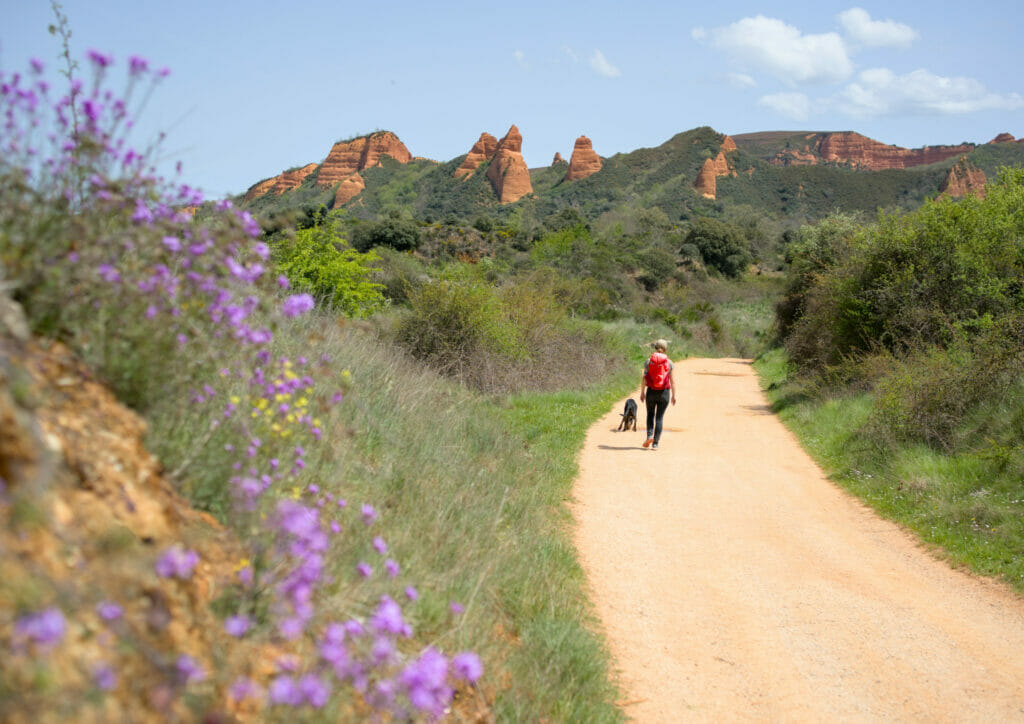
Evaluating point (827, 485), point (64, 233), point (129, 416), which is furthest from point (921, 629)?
point (64, 233)

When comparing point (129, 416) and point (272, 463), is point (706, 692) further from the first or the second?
point (129, 416)

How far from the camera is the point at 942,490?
9.22 meters

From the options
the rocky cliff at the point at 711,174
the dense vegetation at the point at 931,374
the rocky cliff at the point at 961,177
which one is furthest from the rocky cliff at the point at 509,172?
the dense vegetation at the point at 931,374

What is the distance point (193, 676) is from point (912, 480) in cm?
1004

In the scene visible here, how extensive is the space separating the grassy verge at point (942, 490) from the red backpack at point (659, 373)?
2.86 metres

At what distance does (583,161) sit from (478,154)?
1918 cm

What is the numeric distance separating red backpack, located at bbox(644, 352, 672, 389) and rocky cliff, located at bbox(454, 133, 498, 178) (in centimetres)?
10510

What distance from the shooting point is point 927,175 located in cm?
10044

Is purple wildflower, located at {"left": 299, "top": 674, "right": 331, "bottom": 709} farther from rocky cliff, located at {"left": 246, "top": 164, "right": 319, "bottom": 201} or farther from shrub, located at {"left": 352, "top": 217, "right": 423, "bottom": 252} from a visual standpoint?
rocky cliff, located at {"left": 246, "top": 164, "right": 319, "bottom": 201}

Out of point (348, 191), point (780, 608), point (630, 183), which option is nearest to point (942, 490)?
point (780, 608)

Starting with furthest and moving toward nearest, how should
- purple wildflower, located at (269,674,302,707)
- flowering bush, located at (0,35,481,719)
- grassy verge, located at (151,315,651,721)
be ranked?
grassy verge, located at (151,315,651,721) < flowering bush, located at (0,35,481,719) < purple wildflower, located at (269,674,302,707)

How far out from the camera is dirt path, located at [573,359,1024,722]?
4945 millimetres

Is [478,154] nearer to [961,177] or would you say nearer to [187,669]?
[961,177]

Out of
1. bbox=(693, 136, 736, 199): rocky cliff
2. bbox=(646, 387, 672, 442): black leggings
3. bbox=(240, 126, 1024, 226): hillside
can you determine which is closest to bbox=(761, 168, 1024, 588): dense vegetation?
bbox=(646, 387, 672, 442): black leggings
